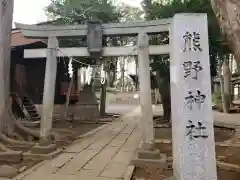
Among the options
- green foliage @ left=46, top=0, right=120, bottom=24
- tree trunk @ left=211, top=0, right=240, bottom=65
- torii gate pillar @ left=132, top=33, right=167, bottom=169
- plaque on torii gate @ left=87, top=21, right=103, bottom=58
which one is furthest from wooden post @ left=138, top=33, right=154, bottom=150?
green foliage @ left=46, top=0, right=120, bottom=24

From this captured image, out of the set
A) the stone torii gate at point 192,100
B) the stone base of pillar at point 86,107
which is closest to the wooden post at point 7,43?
the stone torii gate at point 192,100

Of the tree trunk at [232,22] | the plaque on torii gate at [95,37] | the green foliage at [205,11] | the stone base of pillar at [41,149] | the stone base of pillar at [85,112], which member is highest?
the green foliage at [205,11]

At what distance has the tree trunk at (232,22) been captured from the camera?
396 cm

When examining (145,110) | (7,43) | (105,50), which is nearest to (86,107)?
(7,43)

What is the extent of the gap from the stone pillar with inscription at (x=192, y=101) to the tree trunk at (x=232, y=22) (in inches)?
13.6

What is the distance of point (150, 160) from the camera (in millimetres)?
6723

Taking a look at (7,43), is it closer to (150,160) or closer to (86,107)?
(150,160)

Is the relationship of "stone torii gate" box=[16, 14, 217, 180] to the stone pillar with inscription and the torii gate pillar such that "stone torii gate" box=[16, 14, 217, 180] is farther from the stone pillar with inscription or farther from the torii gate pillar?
the torii gate pillar

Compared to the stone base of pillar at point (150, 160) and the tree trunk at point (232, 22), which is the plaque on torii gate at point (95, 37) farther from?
the tree trunk at point (232, 22)

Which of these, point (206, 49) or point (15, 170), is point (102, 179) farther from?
point (206, 49)

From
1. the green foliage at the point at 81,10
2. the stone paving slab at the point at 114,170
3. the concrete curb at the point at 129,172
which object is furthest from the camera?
the green foliage at the point at 81,10

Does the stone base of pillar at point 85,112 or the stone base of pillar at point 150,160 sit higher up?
the stone base of pillar at point 85,112

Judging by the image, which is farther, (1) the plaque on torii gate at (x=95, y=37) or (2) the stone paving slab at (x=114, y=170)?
(1) the plaque on torii gate at (x=95, y=37)

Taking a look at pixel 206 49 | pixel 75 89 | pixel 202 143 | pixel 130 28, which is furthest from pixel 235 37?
pixel 75 89
